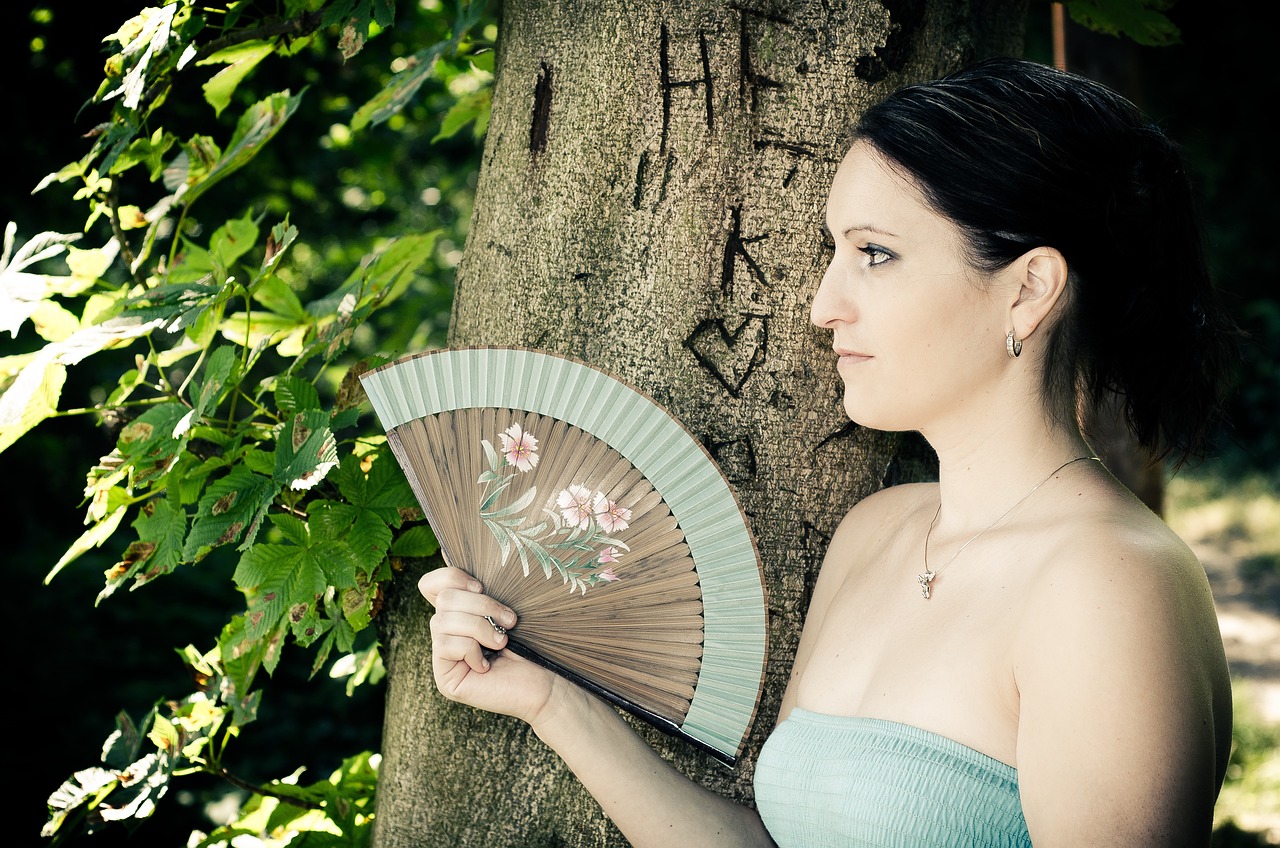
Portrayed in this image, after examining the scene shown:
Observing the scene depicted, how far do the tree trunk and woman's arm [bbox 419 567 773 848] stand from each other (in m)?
0.14

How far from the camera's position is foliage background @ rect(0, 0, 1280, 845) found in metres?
3.75

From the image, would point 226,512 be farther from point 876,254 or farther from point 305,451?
point 876,254

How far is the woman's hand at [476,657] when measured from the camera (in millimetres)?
1538

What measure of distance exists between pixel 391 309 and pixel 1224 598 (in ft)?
24.7

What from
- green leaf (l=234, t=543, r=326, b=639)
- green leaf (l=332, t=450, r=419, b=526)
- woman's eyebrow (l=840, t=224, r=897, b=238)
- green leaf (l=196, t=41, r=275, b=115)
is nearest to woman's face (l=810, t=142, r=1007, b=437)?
woman's eyebrow (l=840, t=224, r=897, b=238)

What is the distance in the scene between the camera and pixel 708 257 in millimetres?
Result: 1757

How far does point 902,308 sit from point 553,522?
61 cm

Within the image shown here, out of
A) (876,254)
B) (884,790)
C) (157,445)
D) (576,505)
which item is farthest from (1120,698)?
(157,445)

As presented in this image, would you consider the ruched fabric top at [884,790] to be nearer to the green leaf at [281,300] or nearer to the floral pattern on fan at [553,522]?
the floral pattern on fan at [553,522]

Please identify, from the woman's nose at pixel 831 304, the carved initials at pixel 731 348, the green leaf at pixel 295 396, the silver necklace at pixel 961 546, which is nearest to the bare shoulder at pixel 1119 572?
the silver necklace at pixel 961 546

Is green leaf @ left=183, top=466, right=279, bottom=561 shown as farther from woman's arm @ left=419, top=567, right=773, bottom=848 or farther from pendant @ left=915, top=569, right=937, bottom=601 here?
pendant @ left=915, top=569, right=937, bottom=601

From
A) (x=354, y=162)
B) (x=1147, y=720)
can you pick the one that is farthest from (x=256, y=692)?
(x=354, y=162)

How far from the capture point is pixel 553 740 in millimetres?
1587

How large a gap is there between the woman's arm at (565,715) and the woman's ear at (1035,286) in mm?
848
